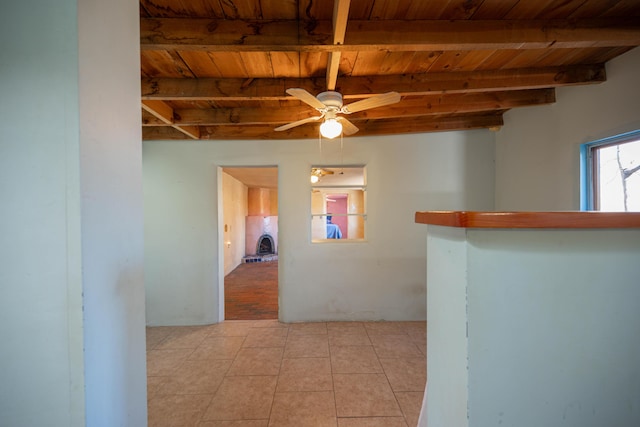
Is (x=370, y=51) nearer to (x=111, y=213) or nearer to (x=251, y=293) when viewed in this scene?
(x=111, y=213)

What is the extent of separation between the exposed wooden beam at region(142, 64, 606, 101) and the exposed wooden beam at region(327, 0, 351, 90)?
261 mm

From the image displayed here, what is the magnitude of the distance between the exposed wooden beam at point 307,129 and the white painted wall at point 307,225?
0.33 ft

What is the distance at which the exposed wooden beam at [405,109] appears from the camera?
2330 millimetres

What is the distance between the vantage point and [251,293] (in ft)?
14.2

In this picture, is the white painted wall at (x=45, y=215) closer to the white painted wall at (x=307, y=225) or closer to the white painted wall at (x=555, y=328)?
the white painted wall at (x=555, y=328)

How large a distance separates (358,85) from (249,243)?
20.3 feet

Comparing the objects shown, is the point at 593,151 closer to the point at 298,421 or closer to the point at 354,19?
the point at 354,19

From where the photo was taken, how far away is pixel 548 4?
1.36 metres

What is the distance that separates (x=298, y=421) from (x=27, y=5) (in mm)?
2355

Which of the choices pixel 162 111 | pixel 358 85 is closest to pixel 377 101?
pixel 358 85

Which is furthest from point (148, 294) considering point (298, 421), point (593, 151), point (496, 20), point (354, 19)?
point (593, 151)

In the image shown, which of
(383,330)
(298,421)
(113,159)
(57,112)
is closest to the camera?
(57,112)

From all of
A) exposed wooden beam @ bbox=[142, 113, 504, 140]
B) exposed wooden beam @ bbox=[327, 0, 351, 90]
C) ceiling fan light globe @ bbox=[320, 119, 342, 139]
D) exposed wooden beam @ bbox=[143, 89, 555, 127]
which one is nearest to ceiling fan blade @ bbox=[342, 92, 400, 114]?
ceiling fan light globe @ bbox=[320, 119, 342, 139]

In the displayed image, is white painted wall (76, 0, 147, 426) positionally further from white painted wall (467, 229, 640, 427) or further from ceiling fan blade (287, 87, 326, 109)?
white painted wall (467, 229, 640, 427)
